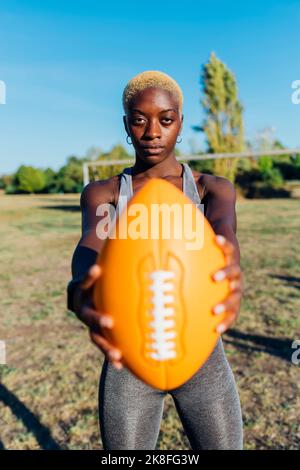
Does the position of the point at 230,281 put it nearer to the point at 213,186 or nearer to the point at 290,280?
the point at 213,186

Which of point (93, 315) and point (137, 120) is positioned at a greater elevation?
point (137, 120)

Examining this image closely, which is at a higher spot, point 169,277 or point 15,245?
point 169,277

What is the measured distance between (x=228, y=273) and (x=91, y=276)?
1.39ft

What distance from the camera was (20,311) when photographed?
19.5 ft

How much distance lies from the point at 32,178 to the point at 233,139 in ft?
85.5

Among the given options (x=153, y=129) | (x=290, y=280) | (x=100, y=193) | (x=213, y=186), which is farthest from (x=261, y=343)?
(x=153, y=129)

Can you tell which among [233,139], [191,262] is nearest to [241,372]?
Answer: [191,262]

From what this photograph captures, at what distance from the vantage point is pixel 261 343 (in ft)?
14.7

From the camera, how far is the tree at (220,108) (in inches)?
1203

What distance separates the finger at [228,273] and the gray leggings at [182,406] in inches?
22.7

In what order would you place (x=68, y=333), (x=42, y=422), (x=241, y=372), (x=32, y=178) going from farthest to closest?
(x=32, y=178) < (x=68, y=333) < (x=241, y=372) < (x=42, y=422)

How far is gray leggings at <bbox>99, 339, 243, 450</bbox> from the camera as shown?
1.74 metres

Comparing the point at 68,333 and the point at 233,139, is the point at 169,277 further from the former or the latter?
the point at 233,139

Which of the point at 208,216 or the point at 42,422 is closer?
the point at 208,216
